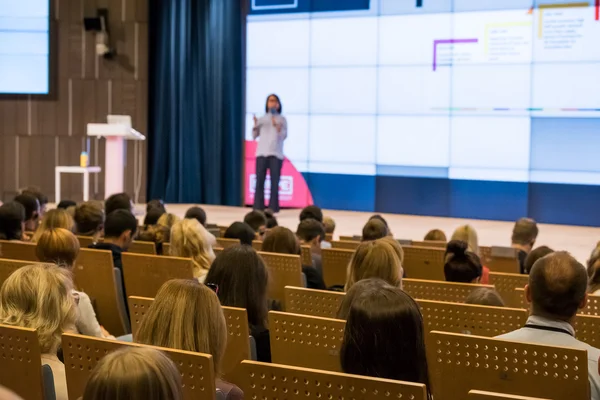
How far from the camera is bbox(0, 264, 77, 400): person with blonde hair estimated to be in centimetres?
273

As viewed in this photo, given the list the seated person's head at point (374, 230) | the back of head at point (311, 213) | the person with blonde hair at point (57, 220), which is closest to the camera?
the person with blonde hair at point (57, 220)

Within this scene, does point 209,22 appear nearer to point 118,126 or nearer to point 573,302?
point 118,126

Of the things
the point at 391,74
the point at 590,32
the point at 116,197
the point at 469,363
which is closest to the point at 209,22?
the point at 391,74

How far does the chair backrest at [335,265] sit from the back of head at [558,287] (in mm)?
2422

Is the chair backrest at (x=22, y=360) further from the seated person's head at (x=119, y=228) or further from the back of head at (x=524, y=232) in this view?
the back of head at (x=524, y=232)

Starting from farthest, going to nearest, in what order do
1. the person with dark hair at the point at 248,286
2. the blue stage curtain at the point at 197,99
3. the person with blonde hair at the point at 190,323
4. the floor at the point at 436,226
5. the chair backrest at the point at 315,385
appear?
the blue stage curtain at the point at 197,99, the floor at the point at 436,226, the person with dark hair at the point at 248,286, the person with blonde hair at the point at 190,323, the chair backrest at the point at 315,385

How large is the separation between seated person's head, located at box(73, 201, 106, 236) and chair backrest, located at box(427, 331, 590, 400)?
3206 mm

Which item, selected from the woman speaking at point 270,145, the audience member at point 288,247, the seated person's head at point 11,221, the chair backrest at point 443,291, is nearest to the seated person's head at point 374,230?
the audience member at point 288,247

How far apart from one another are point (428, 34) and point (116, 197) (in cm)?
573

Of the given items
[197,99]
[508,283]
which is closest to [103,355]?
[508,283]

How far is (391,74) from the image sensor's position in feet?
37.5

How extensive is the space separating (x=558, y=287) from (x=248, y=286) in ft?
3.70

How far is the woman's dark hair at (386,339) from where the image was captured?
7.28 feet

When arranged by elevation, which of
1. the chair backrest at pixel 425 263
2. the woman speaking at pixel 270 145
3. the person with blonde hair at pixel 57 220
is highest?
the woman speaking at pixel 270 145
